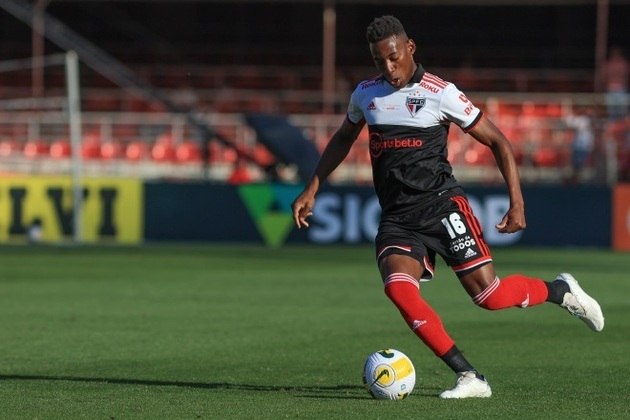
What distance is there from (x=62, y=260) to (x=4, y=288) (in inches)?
177

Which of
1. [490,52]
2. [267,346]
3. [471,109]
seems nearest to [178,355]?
[267,346]

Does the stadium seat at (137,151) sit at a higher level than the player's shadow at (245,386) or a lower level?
higher

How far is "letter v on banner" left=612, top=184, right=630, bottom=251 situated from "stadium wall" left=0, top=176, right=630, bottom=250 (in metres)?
0.02

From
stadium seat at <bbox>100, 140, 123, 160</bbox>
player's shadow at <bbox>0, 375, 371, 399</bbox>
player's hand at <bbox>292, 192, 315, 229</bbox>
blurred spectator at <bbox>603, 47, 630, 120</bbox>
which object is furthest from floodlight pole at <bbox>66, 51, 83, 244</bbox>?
player's hand at <bbox>292, 192, 315, 229</bbox>

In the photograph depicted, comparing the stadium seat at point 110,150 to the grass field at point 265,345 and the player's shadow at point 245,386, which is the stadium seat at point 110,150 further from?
the player's shadow at point 245,386

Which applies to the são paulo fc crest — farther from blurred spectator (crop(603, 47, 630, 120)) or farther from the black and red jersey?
blurred spectator (crop(603, 47, 630, 120))

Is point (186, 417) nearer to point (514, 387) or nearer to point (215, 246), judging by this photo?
point (514, 387)

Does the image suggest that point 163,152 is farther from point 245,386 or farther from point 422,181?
point 422,181

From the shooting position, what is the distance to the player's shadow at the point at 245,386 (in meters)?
8.45

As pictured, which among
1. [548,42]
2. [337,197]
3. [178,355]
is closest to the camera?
[178,355]

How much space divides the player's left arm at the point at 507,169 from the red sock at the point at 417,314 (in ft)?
1.99

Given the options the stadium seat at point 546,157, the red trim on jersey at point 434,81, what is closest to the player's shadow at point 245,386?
the red trim on jersey at point 434,81

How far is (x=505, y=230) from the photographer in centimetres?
795

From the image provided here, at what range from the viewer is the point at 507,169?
8.18 meters
